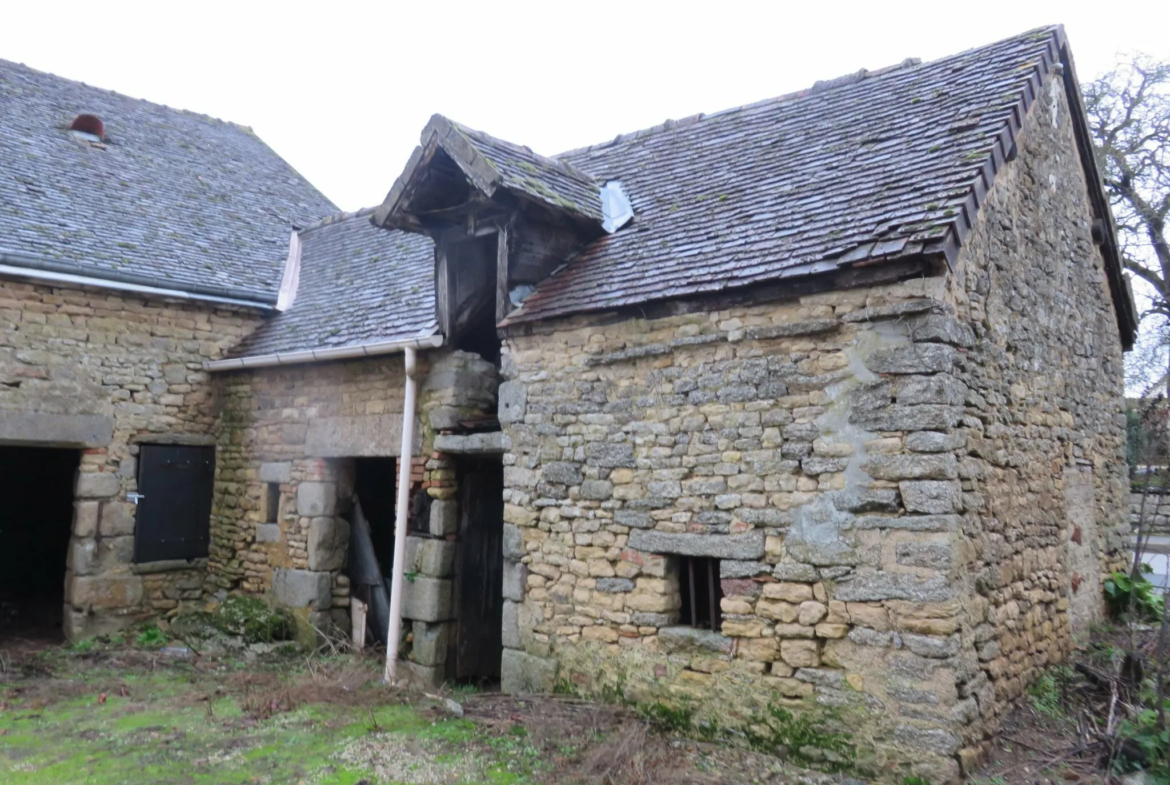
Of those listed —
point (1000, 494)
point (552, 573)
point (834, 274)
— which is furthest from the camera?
point (552, 573)

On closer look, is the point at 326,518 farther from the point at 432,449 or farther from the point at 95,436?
the point at 95,436

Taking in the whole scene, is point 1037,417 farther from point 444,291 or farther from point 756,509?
point 444,291

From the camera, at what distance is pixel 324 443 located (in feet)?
28.1

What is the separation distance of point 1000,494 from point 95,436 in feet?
28.0

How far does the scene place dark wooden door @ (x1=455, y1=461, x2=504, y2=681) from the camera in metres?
7.69

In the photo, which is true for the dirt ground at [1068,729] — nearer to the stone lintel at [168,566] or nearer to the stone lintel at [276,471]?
the stone lintel at [276,471]

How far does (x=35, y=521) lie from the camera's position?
11414 millimetres

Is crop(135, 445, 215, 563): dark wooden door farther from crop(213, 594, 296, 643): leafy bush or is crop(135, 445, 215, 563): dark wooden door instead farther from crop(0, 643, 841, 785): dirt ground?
crop(0, 643, 841, 785): dirt ground

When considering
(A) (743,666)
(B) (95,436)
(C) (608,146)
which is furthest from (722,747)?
(B) (95,436)

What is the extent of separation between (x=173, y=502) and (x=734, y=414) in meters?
6.80

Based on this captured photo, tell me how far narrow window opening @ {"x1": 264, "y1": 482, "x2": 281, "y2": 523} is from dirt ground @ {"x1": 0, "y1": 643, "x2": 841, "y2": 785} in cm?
183

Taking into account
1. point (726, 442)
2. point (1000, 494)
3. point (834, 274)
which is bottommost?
point (1000, 494)

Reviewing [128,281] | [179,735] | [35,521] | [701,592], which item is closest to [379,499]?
[128,281]

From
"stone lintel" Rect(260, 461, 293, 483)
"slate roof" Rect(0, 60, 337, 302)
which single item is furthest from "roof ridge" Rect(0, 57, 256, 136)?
"stone lintel" Rect(260, 461, 293, 483)
